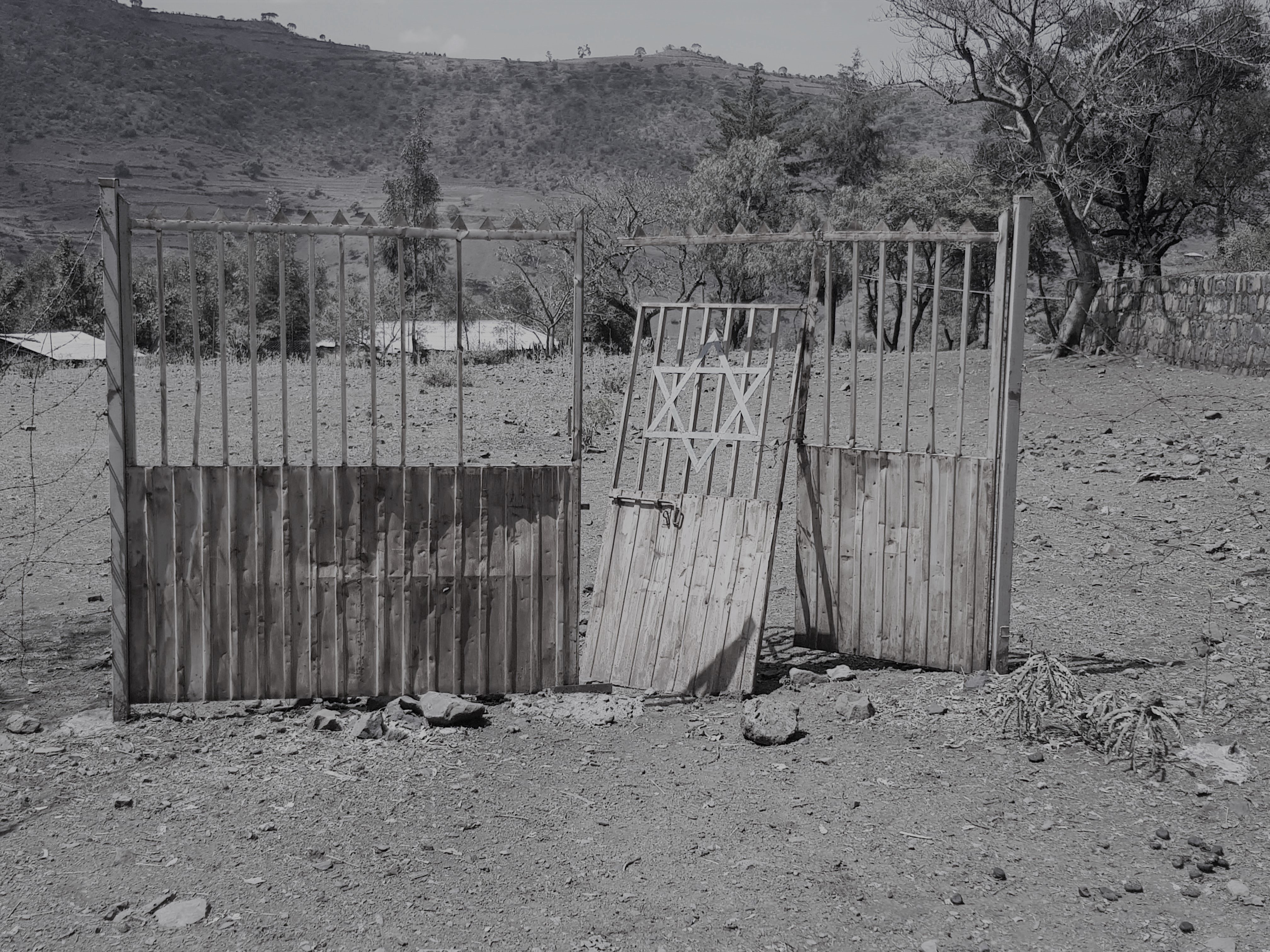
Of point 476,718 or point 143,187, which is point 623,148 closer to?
point 143,187

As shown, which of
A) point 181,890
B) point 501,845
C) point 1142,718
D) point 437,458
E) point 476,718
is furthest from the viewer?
point 437,458

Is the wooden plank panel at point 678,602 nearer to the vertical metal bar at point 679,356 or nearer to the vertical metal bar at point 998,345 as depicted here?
the vertical metal bar at point 679,356

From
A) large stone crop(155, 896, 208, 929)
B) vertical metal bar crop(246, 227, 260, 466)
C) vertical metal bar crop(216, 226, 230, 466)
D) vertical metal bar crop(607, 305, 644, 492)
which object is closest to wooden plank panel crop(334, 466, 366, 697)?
vertical metal bar crop(246, 227, 260, 466)

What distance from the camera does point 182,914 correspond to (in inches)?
155

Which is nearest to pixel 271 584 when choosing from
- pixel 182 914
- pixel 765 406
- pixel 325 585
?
pixel 325 585

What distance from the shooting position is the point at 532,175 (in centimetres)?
9481

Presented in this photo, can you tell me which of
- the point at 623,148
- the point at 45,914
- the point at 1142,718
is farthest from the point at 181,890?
the point at 623,148

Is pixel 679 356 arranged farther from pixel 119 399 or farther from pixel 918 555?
pixel 119 399

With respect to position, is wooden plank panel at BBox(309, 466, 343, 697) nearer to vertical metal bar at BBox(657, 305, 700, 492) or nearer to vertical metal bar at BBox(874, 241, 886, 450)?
vertical metal bar at BBox(657, 305, 700, 492)

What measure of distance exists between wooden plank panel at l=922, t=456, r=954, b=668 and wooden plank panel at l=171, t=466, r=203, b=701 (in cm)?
376

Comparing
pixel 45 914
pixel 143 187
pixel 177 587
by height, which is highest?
pixel 143 187

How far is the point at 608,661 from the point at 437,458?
287 inches

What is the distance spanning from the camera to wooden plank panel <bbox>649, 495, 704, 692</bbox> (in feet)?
19.8

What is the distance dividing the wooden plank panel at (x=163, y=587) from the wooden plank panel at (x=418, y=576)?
113cm
